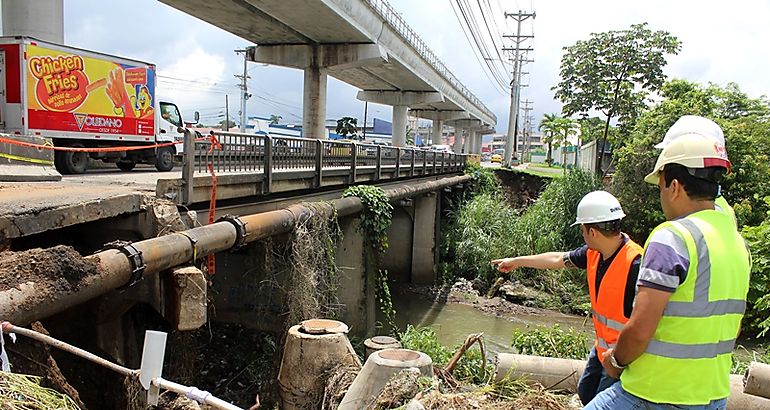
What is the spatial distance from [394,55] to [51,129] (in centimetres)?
1542

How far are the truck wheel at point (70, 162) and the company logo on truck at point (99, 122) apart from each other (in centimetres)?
90

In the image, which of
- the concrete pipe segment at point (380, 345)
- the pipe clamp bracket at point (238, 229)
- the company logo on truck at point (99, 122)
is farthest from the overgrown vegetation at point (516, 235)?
the pipe clamp bracket at point (238, 229)

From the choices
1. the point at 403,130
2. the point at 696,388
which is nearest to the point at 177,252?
the point at 696,388

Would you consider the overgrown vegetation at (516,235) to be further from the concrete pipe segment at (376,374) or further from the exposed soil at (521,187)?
the concrete pipe segment at (376,374)

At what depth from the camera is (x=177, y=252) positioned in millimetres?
4988

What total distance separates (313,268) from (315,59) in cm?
1466

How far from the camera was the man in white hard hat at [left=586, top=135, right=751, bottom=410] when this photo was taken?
2.23 metres

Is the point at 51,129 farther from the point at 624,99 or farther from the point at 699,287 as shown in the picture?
the point at 624,99

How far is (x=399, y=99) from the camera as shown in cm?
3312

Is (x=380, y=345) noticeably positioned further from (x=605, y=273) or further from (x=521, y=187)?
(x=521, y=187)

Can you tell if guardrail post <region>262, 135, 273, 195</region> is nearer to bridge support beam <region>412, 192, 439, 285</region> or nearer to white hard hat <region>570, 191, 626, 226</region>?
white hard hat <region>570, 191, 626, 226</region>

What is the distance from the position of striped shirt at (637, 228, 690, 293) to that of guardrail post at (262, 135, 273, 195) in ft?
21.4

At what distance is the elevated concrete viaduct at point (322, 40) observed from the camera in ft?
54.5

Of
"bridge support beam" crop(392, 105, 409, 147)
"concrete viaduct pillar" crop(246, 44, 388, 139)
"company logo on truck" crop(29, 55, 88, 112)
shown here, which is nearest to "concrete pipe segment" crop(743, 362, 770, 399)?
"company logo on truck" crop(29, 55, 88, 112)
